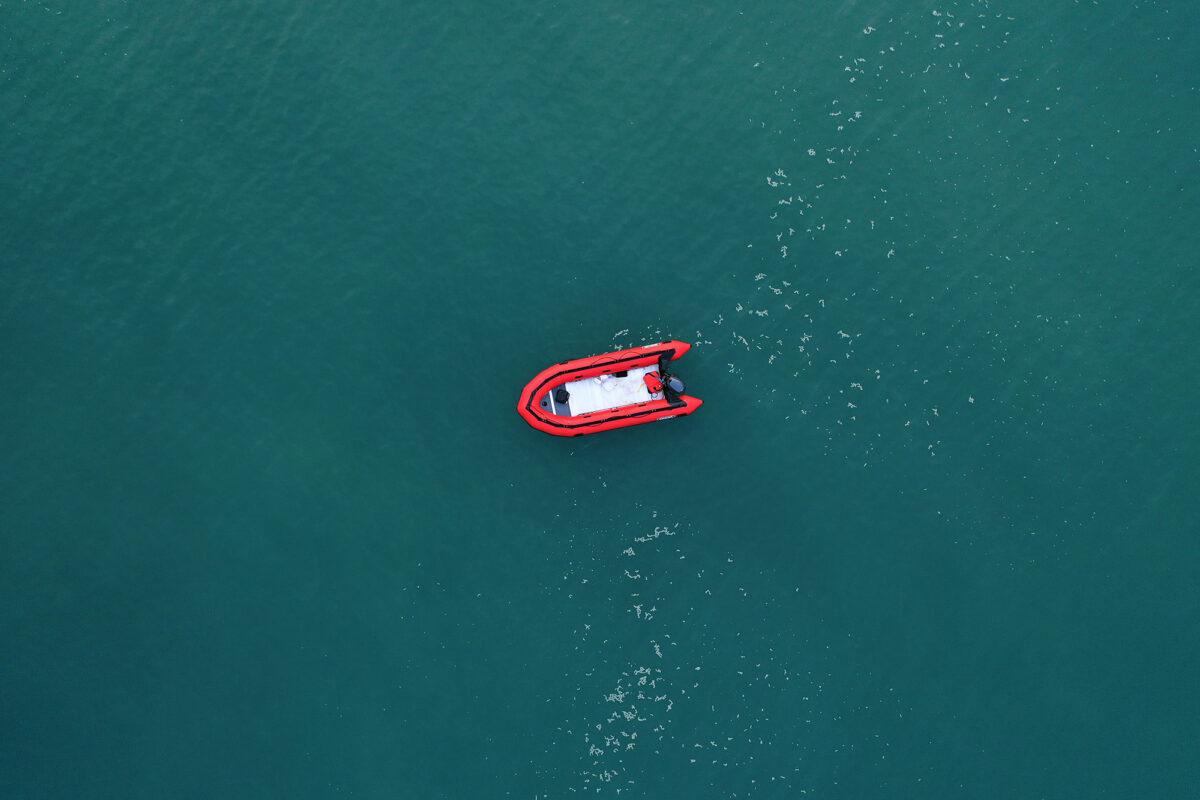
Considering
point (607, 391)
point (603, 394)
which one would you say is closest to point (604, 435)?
point (603, 394)

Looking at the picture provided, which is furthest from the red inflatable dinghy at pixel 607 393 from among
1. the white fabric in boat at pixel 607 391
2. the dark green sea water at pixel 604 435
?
the dark green sea water at pixel 604 435

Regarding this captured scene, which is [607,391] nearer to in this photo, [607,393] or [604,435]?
[607,393]

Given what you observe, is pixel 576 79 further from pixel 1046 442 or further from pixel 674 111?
pixel 1046 442

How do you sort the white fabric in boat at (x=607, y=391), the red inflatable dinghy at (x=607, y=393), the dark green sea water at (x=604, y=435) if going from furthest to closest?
the white fabric in boat at (x=607, y=391) → the red inflatable dinghy at (x=607, y=393) → the dark green sea water at (x=604, y=435)

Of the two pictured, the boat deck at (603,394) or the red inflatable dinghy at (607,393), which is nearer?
the red inflatable dinghy at (607,393)

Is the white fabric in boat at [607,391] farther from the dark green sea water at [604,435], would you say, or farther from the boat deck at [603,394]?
the dark green sea water at [604,435]

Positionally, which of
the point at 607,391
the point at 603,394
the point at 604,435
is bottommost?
the point at 604,435

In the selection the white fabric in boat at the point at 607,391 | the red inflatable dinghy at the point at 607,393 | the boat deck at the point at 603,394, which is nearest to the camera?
the red inflatable dinghy at the point at 607,393
